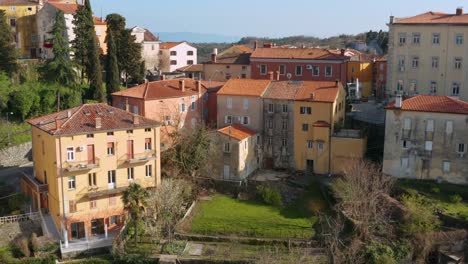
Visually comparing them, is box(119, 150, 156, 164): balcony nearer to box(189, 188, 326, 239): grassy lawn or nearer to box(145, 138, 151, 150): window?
box(145, 138, 151, 150): window

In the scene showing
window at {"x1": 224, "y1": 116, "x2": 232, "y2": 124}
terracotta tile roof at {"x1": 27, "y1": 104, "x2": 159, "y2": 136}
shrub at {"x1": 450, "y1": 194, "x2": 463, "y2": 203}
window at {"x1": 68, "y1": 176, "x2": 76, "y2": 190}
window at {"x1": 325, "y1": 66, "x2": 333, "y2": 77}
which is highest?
window at {"x1": 325, "y1": 66, "x2": 333, "y2": 77}

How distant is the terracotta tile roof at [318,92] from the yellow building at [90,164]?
13586 millimetres

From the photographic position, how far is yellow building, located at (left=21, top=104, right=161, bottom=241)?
135 ft

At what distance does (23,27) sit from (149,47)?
59.0 ft

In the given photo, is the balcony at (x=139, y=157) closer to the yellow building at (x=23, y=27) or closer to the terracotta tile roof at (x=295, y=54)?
the terracotta tile roof at (x=295, y=54)

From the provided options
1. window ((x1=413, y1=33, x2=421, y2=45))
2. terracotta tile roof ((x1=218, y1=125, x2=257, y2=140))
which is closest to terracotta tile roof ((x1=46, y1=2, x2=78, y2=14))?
terracotta tile roof ((x1=218, y1=125, x2=257, y2=140))

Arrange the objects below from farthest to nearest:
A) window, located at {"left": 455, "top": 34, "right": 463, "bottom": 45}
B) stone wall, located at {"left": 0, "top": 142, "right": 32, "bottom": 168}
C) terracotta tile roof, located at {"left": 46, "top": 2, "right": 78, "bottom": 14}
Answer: terracotta tile roof, located at {"left": 46, "top": 2, "right": 78, "bottom": 14} < window, located at {"left": 455, "top": 34, "right": 463, "bottom": 45} < stone wall, located at {"left": 0, "top": 142, "right": 32, "bottom": 168}

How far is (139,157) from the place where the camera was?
43.9 meters

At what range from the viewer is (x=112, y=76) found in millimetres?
59188

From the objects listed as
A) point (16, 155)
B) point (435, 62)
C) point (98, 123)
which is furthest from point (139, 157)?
point (435, 62)

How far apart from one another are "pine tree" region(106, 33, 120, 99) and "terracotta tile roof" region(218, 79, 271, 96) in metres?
13.5

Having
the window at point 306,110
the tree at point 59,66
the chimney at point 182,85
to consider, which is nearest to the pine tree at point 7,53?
the tree at point 59,66

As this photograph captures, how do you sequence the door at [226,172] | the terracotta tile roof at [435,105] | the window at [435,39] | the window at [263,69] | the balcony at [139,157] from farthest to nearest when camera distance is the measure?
the window at [263,69], the window at [435,39], the door at [226,172], the balcony at [139,157], the terracotta tile roof at [435,105]

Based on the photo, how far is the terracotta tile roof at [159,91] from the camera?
51.0 m
